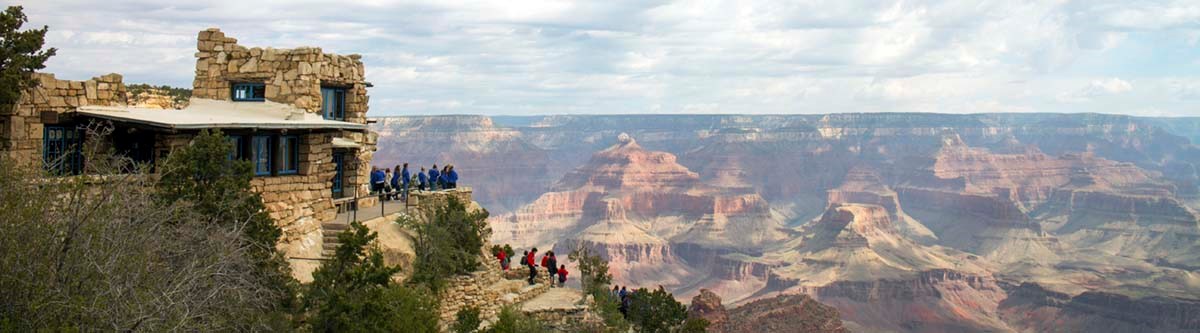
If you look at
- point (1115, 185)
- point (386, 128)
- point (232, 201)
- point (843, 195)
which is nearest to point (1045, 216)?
point (1115, 185)

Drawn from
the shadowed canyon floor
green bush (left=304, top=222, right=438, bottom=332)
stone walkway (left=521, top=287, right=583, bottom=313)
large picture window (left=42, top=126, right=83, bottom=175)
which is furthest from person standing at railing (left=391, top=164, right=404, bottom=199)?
the shadowed canyon floor

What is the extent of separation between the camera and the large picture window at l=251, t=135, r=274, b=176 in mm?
22234

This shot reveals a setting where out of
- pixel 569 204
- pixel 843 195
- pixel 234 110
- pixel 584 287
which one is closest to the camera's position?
pixel 234 110

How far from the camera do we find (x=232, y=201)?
18.5 metres

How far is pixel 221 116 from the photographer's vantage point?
23.0 m

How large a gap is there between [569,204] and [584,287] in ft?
452

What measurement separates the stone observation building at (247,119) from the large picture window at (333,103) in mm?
29

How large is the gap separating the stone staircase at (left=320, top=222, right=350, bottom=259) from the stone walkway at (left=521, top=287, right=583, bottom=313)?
5.10 metres

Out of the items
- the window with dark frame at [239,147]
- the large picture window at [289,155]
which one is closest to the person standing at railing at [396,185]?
the large picture window at [289,155]

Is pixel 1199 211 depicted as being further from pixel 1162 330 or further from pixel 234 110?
pixel 234 110

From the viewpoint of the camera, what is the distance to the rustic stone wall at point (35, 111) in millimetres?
19000

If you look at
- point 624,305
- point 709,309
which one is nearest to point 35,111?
point 624,305

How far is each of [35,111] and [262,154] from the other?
4.38 m

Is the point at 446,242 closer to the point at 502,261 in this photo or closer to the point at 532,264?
the point at 532,264
